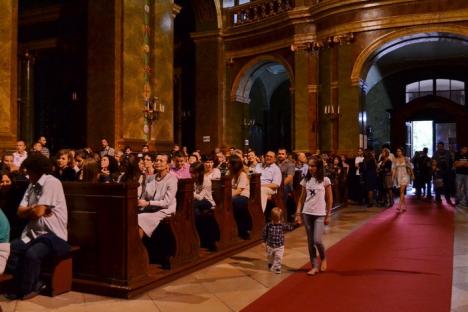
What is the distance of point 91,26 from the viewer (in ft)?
43.0

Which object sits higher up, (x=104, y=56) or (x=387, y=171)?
(x=104, y=56)

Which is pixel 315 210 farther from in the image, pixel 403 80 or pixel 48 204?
pixel 403 80

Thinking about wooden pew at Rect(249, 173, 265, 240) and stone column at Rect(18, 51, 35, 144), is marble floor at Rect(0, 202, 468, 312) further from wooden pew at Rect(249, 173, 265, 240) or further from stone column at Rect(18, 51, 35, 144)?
stone column at Rect(18, 51, 35, 144)

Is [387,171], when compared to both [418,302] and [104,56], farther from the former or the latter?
[418,302]

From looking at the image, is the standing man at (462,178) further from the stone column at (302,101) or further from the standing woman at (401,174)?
the stone column at (302,101)

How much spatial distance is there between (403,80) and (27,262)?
805 inches

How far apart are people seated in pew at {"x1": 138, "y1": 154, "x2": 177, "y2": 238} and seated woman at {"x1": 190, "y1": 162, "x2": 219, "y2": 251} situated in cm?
103

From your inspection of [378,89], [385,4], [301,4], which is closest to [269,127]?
[378,89]

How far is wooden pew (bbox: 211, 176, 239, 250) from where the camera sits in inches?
287

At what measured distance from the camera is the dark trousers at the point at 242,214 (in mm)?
8141

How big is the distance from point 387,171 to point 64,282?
10.4 m

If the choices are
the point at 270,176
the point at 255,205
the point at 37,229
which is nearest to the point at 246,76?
the point at 270,176

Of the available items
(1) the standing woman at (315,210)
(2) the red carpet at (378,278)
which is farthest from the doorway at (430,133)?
(1) the standing woman at (315,210)

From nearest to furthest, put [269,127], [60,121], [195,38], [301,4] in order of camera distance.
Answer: [60,121]
[301,4]
[195,38]
[269,127]
